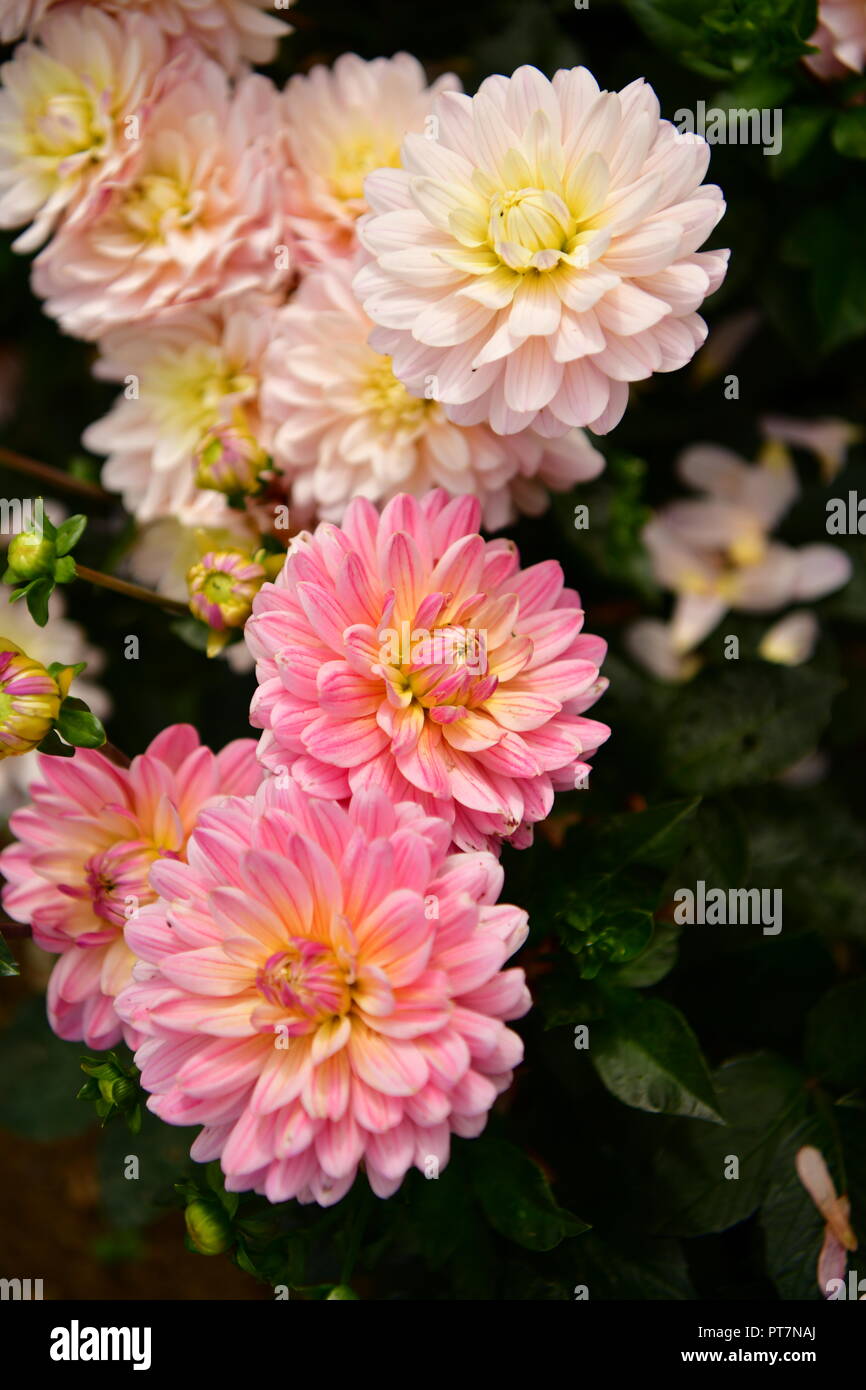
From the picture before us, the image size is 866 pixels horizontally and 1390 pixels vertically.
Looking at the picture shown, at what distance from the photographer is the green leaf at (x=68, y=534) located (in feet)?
2.34

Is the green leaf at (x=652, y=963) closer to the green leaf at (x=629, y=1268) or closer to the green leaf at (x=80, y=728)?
the green leaf at (x=629, y=1268)

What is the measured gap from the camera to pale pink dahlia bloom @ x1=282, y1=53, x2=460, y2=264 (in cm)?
85

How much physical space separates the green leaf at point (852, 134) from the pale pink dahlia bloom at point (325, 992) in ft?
2.04

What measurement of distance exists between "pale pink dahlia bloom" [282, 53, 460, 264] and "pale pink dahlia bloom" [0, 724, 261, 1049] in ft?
1.32

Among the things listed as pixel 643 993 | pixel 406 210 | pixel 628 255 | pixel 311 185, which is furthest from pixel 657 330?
pixel 643 993

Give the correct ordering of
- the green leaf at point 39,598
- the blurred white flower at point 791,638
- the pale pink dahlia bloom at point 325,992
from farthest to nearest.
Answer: the blurred white flower at point 791,638 → the green leaf at point 39,598 → the pale pink dahlia bloom at point 325,992

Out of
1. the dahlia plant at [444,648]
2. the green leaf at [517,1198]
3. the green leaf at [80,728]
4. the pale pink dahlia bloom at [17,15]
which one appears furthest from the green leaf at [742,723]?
the pale pink dahlia bloom at [17,15]

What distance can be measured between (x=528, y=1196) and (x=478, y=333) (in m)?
0.53

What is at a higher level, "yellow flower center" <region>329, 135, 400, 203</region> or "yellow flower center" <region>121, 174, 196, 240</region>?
"yellow flower center" <region>329, 135, 400, 203</region>

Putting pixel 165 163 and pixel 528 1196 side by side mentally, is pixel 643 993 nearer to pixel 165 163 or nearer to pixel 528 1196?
pixel 528 1196

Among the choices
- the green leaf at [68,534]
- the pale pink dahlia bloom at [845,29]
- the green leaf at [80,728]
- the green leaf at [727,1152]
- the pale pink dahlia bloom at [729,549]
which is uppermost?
the pale pink dahlia bloom at [845,29]

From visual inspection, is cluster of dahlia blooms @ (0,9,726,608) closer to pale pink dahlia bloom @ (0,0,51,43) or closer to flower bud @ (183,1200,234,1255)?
pale pink dahlia bloom @ (0,0,51,43)

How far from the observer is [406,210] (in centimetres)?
68

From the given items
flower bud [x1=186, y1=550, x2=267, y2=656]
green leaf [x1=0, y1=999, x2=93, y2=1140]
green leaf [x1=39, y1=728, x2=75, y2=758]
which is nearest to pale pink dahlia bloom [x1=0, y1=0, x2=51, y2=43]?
flower bud [x1=186, y1=550, x2=267, y2=656]
